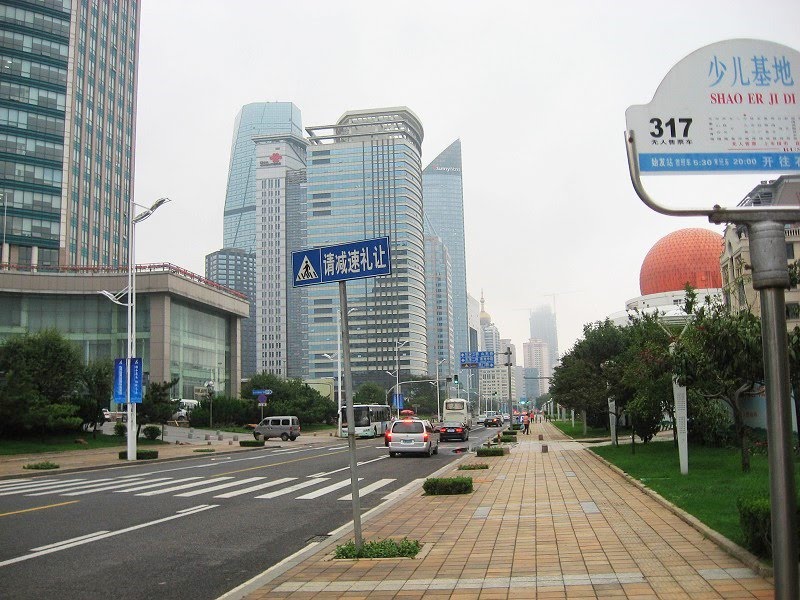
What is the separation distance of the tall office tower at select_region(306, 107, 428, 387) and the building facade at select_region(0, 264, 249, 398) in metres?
72.4

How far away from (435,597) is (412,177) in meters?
152

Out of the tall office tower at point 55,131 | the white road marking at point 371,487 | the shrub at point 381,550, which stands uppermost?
the tall office tower at point 55,131

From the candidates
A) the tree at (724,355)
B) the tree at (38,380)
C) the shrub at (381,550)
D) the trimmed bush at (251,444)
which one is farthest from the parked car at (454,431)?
the shrub at (381,550)

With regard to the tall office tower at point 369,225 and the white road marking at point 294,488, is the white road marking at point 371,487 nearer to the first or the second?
the white road marking at point 294,488

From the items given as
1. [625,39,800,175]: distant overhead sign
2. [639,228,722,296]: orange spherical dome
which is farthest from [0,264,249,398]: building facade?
[625,39,800,175]: distant overhead sign

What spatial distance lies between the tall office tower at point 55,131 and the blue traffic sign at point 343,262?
66.2m

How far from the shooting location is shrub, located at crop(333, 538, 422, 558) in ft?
29.2

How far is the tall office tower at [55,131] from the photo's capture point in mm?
76188

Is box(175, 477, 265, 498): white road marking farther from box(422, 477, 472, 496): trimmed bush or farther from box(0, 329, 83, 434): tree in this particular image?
box(0, 329, 83, 434): tree

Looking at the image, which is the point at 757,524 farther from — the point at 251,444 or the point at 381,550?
the point at 251,444

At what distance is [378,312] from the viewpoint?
148 meters

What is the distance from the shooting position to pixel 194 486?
19719mm

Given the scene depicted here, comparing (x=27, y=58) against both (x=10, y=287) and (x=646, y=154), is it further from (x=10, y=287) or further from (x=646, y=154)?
(x=646, y=154)

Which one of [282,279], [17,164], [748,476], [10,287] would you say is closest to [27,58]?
[17,164]
